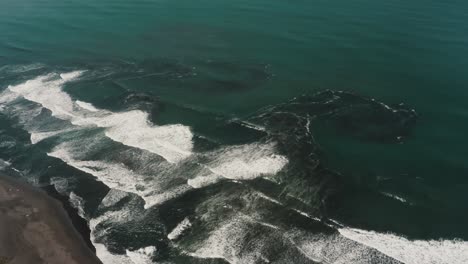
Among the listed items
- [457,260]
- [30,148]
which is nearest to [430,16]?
[457,260]

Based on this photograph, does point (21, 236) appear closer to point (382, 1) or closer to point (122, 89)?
point (122, 89)

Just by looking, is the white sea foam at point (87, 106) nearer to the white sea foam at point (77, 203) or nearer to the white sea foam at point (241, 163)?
the white sea foam at point (77, 203)

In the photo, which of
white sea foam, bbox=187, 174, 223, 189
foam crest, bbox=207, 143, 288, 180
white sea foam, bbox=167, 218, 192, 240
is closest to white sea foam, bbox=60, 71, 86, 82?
foam crest, bbox=207, 143, 288, 180

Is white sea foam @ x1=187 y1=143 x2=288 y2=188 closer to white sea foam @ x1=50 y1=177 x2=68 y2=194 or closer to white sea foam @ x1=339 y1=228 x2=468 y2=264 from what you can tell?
white sea foam @ x1=339 y1=228 x2=468 y2=264

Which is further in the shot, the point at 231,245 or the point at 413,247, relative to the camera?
the point at 231,245

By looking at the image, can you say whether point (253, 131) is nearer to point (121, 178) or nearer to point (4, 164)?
point (121, 178)

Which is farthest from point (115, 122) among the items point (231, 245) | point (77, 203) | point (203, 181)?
point (231, 245)
